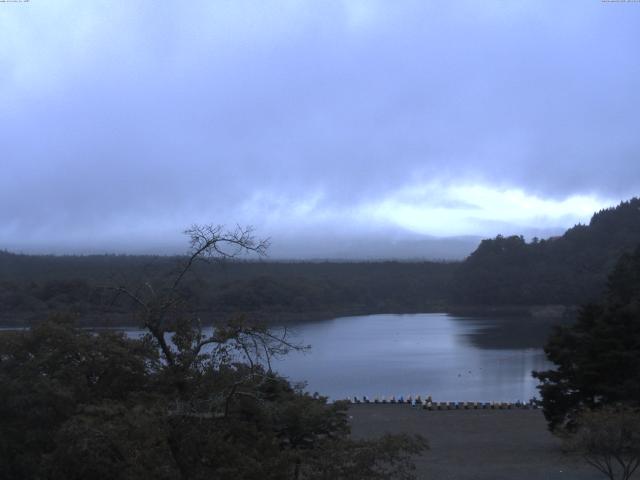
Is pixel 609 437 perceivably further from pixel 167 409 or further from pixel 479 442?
pixel 479 442

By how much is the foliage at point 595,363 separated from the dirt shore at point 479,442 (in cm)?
106

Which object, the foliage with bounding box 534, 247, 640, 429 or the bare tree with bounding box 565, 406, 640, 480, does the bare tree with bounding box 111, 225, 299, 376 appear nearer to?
the bare tree with bounding box 565, 406, 640, 480

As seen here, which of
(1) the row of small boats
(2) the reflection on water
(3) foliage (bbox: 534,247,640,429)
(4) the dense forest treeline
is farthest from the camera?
(4) the dense forest treeline

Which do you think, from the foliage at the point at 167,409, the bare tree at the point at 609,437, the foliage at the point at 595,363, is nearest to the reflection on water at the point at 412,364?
the foliage at the point at 595,363

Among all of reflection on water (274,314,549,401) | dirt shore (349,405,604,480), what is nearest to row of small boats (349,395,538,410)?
dirt shore (349,405,604,480)

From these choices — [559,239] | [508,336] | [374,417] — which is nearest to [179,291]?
[374,417]

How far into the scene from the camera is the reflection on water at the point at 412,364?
2948 cm

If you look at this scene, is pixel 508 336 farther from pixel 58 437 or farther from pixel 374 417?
pixel 58 437

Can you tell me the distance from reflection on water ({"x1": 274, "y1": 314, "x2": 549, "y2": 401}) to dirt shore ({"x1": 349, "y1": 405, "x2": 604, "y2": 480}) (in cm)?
348

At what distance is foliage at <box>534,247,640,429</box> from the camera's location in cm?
1514

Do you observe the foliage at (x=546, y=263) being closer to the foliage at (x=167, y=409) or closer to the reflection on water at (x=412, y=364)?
the reflection on water at (x=412, y=364)

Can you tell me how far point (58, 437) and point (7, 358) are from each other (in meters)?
2.75

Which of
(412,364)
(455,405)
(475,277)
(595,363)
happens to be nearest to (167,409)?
(595,363)

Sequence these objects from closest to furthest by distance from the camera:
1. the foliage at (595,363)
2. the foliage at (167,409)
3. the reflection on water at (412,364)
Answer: the foliage at (167,409), the foliage at (595,363), the reflection on water at (412,364)
